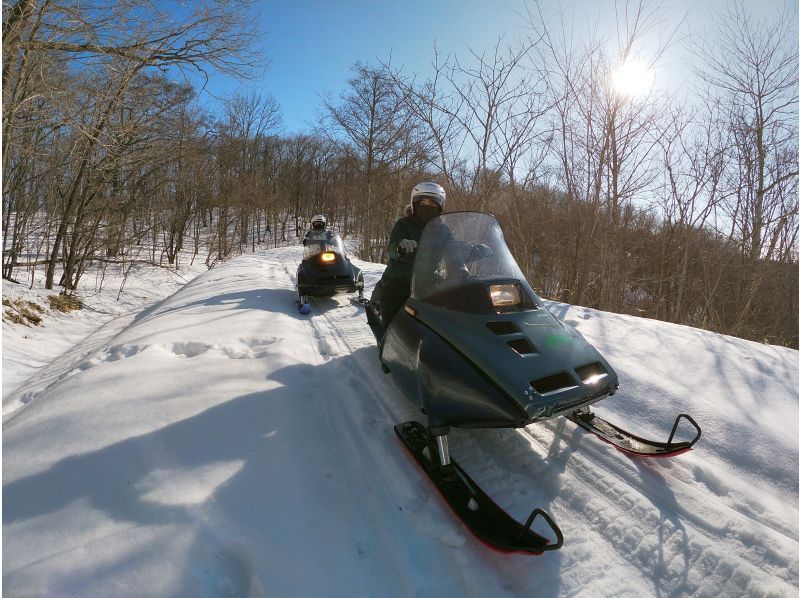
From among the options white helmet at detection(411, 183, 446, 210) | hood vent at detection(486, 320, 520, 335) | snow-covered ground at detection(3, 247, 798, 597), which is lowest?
snow-covered ground at detection(3, 247, 798, 597)

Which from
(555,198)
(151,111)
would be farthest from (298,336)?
(151,111)

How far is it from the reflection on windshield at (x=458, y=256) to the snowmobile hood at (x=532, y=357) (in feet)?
0.97

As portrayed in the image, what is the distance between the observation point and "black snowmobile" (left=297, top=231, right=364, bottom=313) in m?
6.22

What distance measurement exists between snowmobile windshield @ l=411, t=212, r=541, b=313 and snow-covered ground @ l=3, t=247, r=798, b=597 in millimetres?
902

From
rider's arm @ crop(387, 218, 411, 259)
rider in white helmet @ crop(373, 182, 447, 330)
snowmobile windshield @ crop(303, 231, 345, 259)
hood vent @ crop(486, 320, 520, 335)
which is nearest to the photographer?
hood vent @ crop(486, 320, 520, 335)

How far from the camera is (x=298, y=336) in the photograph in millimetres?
4484

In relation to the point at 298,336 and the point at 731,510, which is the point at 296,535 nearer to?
the point at 731,510

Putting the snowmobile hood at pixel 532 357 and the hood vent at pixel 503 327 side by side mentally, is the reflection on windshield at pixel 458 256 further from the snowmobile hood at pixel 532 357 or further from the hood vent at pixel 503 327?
the hood vent at pixel 503 327

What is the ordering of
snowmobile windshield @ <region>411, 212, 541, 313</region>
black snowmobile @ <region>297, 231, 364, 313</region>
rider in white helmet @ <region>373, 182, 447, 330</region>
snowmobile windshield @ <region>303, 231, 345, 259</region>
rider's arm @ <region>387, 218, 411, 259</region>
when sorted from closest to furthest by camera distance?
snowmobile windshield @ <region>411, 212, 541, 313</region>, rider in white helmet @ <region>373, 182, 447, 330</region>, rider's arm @ <region>387, 218, 411, 259</region>, black snowmobile @ <region>297, 231, 364, 313</region>, snowmobile windshield @ <region>303, 231, 345, 259</region>

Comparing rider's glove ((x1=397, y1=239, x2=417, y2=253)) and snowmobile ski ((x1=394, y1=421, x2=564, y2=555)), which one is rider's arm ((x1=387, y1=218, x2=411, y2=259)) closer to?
rider's glove ((x1=397, y1=239, x2=417, y2=253))

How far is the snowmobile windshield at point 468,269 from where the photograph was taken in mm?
2381

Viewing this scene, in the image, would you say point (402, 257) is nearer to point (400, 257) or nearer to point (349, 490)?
point (400, 257)

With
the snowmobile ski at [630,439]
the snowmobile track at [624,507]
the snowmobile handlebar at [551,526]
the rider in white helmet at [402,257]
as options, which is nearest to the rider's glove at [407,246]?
the rider in white helmet at [402,257]

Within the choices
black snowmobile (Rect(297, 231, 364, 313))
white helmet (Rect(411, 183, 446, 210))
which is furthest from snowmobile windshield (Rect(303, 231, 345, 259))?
white helmet (Rect(411, 183, 446, 210))
